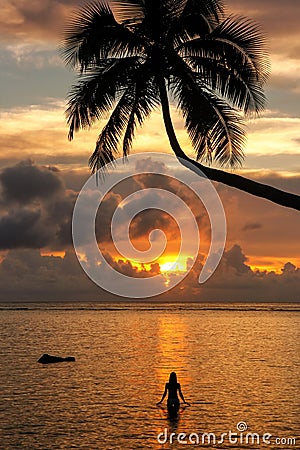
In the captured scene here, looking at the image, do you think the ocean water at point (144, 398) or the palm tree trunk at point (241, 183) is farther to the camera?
the ocean water at point (144, 398)

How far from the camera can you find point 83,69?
70.0 feet

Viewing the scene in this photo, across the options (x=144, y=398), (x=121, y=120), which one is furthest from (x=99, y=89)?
(x=144, y=398)

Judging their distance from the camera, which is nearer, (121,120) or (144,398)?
(121,120)

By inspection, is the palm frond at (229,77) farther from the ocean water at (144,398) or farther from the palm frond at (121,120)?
the ocean water at (144,398)

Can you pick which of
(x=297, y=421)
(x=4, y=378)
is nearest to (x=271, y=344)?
(x=4, y=378)

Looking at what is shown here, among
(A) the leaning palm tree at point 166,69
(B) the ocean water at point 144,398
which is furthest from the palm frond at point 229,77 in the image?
(B) the ocean water at point 144,398

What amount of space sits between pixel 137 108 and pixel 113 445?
11885 mm

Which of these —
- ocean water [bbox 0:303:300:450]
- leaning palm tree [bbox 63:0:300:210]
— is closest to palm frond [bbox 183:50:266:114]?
leaning palm tree [bbox 63:0:300:210]

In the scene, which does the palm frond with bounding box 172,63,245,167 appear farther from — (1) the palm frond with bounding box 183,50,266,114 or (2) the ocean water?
(2) the ocean water

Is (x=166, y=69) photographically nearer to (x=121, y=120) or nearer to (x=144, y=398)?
(x=121, y=120)

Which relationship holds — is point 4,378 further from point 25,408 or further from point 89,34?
point 89,34

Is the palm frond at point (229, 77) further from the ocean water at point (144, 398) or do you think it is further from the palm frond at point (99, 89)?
the ocean water at point (144, 398)

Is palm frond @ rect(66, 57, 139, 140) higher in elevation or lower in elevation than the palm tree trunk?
higher

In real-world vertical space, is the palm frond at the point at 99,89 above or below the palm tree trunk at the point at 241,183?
above
